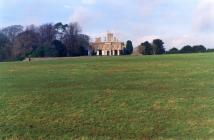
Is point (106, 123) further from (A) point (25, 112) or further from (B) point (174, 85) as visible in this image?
(B) point (174, 85)

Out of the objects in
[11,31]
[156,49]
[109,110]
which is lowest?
[109,110]

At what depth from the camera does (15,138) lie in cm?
1079

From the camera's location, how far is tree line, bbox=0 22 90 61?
5691 centimetres

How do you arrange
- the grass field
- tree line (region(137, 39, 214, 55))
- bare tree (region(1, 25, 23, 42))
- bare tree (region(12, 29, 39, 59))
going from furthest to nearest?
tree line (region(137, 39, 214, 55))
bare tree (region(12, 29, 39, 59))
bare tree (region(1, 25, 23, 42))
the grass field

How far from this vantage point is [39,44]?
61.0 metres

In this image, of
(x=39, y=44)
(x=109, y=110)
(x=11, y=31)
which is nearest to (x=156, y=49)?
(x=39, y=44)

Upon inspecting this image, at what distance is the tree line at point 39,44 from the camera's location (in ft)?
187

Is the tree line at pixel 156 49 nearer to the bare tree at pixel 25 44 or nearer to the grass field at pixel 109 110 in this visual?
the bare tree at pixel 25 44

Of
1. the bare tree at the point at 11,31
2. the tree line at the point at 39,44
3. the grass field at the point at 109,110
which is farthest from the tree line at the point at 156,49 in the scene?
the grass field at the point at 109,110

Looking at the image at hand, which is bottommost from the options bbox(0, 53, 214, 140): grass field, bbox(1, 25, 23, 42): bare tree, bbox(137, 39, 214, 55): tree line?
bbox(0, 53, 214, 140): grass field

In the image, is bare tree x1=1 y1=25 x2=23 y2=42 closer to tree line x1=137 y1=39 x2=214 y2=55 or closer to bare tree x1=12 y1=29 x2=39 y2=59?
bare tree x1=12 y1=29 x2=39 y2=59

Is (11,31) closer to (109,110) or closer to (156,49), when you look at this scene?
(156,49)

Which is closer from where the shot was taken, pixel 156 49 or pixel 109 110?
pixel 109 110

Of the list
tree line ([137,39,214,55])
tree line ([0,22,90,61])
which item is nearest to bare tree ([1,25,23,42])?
tree line ([0,22,90,61])
